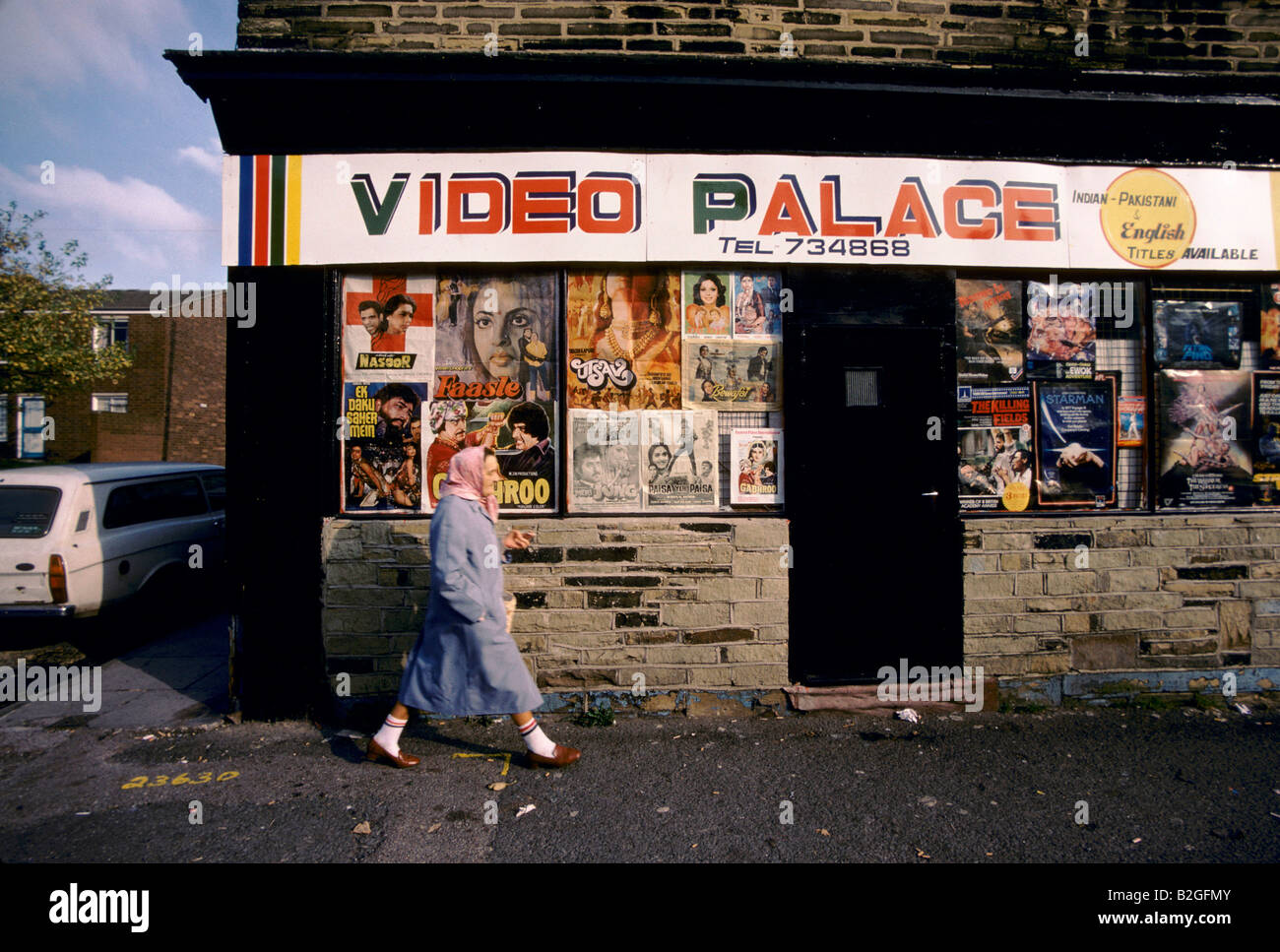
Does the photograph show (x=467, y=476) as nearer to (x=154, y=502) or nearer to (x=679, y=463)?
(x=679, y=463)

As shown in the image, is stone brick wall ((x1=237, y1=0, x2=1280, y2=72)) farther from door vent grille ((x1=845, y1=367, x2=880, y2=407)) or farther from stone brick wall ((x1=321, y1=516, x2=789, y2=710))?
stone brick wall ((x1=321, y1=516, x2=789, y2=710))

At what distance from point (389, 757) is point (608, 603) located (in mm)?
1661

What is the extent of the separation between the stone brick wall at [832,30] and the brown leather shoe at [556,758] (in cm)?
481

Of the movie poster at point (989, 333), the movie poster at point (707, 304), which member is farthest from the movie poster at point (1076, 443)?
the movie poster at point (707, 304)

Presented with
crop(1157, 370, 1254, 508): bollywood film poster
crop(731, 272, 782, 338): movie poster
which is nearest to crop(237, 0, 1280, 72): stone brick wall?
crop(731, 272, 782, 338): movie poster

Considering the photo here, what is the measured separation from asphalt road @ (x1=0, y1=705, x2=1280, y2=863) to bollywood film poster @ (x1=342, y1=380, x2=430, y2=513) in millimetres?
1595

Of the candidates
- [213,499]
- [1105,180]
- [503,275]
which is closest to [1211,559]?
[1105,180]

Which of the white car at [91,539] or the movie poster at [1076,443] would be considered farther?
the white car at [91,539]

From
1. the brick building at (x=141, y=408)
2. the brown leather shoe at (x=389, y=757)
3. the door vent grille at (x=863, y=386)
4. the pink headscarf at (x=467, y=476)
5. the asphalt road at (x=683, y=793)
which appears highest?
the brick building at (x=141, y=408)

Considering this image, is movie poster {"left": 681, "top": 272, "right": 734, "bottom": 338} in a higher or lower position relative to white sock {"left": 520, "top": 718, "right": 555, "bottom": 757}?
higher

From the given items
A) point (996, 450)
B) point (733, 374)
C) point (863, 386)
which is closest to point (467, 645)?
point (733, 374)

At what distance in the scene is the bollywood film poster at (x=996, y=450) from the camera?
15.6 feet

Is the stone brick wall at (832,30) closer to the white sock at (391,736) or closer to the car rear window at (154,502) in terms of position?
the white sock at (391,736)

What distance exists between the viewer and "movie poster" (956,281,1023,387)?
475 cm
